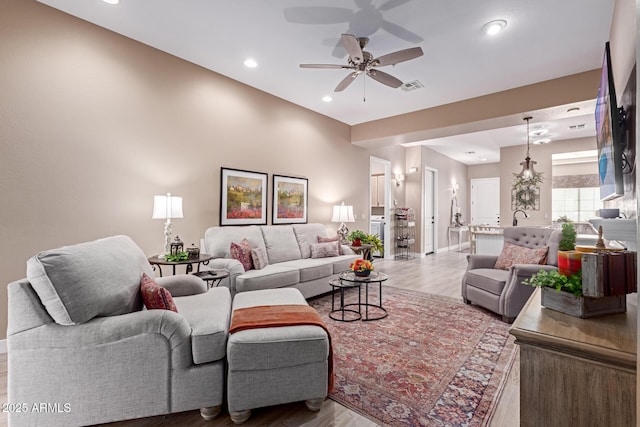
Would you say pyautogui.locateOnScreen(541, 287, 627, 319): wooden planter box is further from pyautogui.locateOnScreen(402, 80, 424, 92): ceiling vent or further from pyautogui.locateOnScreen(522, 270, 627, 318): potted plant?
pyautogui.locateOnScreen(402, 80, 424, 92): ceiling vent

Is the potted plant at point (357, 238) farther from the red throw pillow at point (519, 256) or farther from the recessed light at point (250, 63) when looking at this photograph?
the recessed light at point (250, 63)

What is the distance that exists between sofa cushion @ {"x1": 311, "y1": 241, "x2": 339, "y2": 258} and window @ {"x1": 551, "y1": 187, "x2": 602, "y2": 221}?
19.9 feet

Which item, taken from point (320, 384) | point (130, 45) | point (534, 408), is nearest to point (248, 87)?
point (130, 45)

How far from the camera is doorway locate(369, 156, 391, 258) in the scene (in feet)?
23.8

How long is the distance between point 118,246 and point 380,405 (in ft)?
6.52

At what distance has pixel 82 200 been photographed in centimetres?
282

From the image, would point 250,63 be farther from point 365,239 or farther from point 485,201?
point 485,201

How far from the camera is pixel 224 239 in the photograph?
367cm

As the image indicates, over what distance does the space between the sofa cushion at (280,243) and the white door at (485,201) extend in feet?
27.1

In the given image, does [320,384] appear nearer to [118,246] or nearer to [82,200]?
[118,246]

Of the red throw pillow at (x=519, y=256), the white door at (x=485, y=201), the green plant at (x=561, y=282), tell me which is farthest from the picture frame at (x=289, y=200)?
the white door at (x=485, y=201)

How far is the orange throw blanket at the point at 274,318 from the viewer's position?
1.72 metres

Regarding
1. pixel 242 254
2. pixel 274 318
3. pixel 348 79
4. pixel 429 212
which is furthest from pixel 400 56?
pixel 429 212

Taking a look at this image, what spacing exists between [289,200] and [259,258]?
149 centimetres
